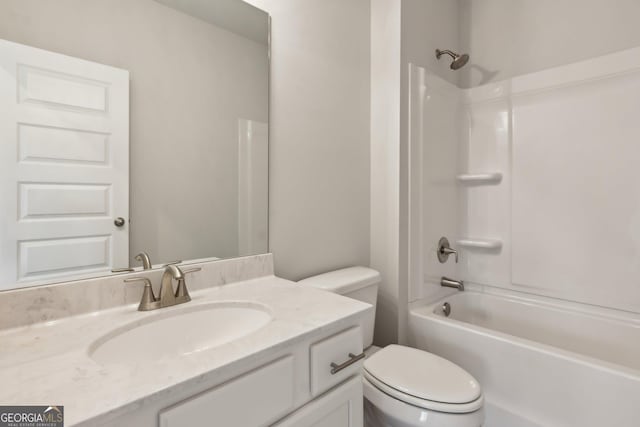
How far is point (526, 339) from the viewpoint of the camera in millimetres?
1603

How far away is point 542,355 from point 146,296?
1472 mm

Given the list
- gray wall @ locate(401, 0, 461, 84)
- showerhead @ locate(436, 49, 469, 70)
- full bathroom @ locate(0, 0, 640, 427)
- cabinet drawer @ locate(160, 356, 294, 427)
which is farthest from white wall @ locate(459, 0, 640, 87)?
cabinet drawer @ locate(160, 356, 294, 427)

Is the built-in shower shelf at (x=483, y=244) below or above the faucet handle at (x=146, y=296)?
above

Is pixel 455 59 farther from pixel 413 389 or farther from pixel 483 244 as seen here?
pixel 413 389

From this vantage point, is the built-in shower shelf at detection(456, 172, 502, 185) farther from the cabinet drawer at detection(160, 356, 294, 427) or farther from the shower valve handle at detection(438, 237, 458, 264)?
the cabinet drawer at detection(160, 356, 294, 427)

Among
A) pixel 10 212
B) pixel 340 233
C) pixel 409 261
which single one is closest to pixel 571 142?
pixel 409 261

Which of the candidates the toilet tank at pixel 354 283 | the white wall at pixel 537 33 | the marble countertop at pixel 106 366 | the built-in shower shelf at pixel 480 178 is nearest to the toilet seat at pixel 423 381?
the toilet tank at pixel 354 283

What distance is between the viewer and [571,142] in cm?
167

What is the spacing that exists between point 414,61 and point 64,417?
191 centimetres

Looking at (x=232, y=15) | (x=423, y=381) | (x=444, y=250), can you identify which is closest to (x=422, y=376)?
(x=423, y=381)

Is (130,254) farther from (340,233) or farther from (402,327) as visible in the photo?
(402,327)

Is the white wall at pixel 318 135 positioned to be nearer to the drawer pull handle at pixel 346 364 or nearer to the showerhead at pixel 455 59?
the showerhead at pixel 455 59

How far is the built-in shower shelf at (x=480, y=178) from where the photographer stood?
1.88 metres

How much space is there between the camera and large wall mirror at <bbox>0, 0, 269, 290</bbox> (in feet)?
2.65
